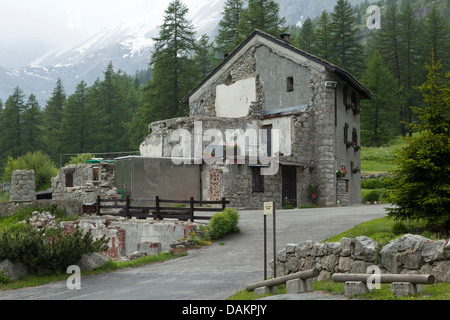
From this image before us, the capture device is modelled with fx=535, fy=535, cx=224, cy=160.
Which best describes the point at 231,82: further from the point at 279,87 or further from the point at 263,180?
the point at 263,180

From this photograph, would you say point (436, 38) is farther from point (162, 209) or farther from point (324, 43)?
point (162, 209)

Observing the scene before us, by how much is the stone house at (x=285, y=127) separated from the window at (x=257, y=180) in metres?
0.05

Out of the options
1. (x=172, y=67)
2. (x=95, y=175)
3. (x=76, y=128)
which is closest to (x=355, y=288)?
(x=95, y=175)

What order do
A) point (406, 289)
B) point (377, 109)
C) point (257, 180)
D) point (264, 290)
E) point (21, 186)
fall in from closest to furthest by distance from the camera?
1. point (406, 289)
2. point (264, 290)
3. point (257, 180)
4. point (21, 186)
5. point (377, 109)

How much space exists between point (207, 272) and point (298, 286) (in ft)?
15.8

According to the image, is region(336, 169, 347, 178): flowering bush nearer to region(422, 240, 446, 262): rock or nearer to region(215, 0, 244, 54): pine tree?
region(422, 240, 446, 262): rock

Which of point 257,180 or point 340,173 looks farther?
point 340,173

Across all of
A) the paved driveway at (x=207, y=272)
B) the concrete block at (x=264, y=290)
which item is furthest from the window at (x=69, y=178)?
the concrete block at (x=264, y=290)

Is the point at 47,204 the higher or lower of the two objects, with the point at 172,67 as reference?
lower

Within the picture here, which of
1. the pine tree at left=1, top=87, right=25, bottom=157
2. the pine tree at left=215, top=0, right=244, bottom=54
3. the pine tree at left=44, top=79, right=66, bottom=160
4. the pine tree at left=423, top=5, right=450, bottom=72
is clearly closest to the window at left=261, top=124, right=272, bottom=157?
the pine tree at left=215, top=0, right=244, bottom=54

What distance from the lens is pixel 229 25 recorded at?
5891cm

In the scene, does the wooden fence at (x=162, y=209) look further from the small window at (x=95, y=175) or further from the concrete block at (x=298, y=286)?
the concrete block at (x=298, y=286)

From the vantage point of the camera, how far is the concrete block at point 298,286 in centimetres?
985

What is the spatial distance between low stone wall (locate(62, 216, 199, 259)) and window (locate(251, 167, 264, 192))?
26.8 ft
